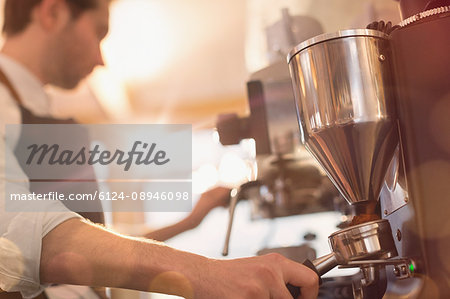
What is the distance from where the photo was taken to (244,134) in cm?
78

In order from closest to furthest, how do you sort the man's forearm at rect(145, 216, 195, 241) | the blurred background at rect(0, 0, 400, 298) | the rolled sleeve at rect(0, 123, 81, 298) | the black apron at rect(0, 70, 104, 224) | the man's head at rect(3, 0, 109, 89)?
the rolled sleeve at rect(0, 123, 81, 298)
the black apron at rect(0, 70, 104, 224)
the man's head at rect(3, 0, 109, 89)
the man's forearm at rect(145, 216, 195, 241)
the blurred background at rect(0, 0, 400, 298)

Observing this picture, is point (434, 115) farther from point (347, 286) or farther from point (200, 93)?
point (200, 93)

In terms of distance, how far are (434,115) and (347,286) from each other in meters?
0.36

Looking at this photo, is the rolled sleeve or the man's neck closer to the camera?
the rolled sleeve

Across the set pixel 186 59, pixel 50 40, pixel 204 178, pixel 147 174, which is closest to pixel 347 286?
pixel 50 40

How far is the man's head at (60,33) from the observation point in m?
1.00

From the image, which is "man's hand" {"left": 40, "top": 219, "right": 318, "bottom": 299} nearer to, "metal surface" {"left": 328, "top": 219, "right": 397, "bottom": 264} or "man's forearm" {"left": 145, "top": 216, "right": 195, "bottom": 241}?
"metal surface" {"left": 328, "top": 219, "right": 397, "bottom": 264}

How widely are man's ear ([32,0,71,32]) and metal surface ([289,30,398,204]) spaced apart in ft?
2.45

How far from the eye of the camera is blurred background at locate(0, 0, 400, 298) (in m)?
2.18

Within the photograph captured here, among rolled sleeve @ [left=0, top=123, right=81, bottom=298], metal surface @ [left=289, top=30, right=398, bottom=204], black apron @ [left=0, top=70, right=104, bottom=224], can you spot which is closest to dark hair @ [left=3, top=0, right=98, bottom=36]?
black apron @ [left=0, top=70, right=104, bottom=224]

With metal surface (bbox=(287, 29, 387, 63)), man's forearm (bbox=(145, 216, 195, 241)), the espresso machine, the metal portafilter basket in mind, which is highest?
metal surface (bbox=(287, 29, 387, 63))

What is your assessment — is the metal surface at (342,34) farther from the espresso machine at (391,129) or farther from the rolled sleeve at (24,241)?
the rolled sleeve at (24,241)

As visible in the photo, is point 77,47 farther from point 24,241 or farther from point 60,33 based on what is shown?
point 24,241

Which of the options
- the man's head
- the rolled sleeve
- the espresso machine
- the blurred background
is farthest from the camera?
the blurred background
